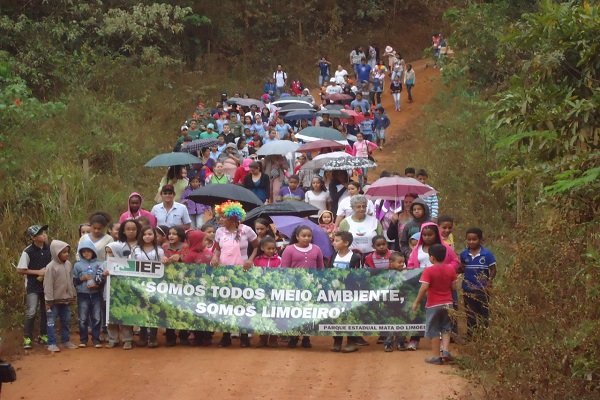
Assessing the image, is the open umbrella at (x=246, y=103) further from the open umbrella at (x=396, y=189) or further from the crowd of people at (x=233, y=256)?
the crowd of people at (x=233, y=256)

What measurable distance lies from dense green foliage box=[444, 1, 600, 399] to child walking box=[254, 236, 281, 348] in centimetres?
290

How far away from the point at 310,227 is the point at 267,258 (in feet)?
2.59

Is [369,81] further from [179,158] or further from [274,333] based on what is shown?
[274,333]

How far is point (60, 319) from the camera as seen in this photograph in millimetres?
13531

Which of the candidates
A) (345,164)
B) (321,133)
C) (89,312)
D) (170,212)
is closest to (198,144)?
(321,133)

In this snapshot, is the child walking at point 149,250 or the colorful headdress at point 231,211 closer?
the child walking at point 149,250

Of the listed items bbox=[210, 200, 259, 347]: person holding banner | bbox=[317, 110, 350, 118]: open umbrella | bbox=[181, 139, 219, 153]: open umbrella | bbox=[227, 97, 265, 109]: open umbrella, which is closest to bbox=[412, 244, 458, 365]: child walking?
bbox=[210, 200, 259, 347]: person holding banner

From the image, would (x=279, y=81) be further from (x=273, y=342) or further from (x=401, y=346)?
(x=401, y=346)

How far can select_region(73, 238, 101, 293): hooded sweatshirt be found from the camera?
527 inches

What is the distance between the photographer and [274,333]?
43.2 ft

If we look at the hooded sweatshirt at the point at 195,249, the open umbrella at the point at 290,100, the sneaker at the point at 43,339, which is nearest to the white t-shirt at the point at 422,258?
the hooded sweatshirt at the point at 195,249

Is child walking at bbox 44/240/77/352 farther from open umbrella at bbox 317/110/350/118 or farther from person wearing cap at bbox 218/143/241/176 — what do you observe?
open umbrella at bbox 317/110/350/118

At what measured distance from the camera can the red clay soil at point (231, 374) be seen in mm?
11375

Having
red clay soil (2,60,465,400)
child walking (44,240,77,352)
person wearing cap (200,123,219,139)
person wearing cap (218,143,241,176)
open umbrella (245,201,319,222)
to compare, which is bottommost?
red clay soil (2,60,465,400)
